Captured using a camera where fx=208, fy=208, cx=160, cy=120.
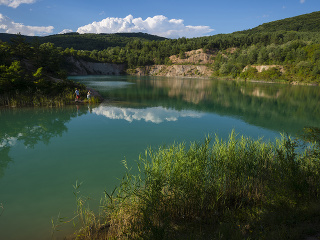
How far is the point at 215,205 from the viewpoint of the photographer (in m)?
6.82

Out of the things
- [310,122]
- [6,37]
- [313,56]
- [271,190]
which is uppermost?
[6,37]

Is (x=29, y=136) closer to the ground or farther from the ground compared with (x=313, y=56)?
closer to the ground

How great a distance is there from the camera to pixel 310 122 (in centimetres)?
2356

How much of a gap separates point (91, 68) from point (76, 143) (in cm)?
13529

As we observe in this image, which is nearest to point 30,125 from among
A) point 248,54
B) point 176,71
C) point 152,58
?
point 248,54

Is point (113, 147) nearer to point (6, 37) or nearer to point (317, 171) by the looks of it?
point (317, 171)

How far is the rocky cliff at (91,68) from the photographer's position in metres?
125

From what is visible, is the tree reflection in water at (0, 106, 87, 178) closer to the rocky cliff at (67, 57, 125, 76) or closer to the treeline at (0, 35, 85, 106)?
the treeline at (0, 35, 85, 106)

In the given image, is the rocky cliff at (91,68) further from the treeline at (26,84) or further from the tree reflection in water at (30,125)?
the tree reflection in water at (30,125)

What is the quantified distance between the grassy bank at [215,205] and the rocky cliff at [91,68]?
127219 mm

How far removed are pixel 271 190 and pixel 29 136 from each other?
1674cm

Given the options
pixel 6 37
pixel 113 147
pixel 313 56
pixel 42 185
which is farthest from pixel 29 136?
pixel 6 37

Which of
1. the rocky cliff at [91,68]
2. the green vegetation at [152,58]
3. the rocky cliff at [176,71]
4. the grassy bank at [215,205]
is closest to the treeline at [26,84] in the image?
the green vegetation at [152,58]

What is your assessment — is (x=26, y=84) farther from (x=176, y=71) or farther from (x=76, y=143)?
(x=176, y=71)
